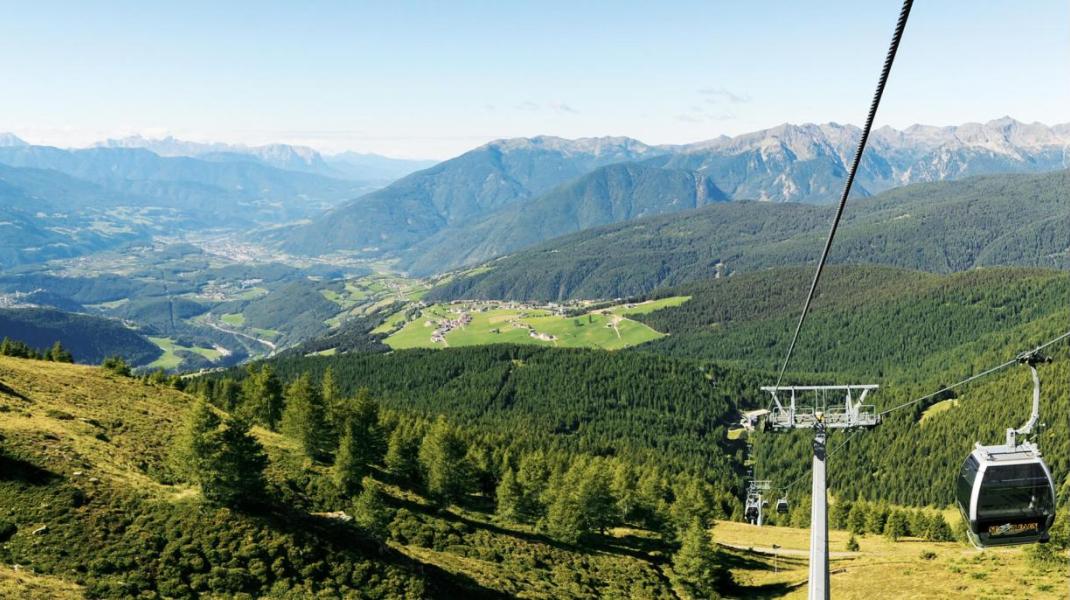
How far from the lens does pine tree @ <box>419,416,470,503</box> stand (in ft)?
264

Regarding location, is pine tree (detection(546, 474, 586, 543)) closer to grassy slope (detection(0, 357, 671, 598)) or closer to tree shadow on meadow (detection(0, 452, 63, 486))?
grassy slope (detection(0, 357, 671, 598))

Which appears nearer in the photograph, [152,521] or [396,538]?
[152,521]

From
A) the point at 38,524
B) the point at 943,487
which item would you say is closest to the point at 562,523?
the point at 38,524

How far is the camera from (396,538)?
66312mm

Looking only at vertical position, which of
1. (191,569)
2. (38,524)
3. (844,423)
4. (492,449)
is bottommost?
(492,449)

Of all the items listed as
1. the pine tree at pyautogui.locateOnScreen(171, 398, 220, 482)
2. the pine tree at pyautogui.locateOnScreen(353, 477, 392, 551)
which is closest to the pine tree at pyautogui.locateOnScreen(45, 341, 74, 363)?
the pine tree at pyautogui.locateOnScreen(171, 398, 220, 482)

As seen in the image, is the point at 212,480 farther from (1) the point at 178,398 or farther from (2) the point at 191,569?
(1) the point at 178,398

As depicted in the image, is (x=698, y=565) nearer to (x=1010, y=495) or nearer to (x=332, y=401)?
(x=1010, y=495)

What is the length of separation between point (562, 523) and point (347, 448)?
28.1m

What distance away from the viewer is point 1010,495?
22109 mm

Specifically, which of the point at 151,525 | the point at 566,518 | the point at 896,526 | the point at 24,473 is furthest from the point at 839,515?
the point at 24,473

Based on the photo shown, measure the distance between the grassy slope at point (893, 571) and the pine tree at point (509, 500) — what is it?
1123 inches

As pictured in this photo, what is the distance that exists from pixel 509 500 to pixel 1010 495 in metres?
67.0

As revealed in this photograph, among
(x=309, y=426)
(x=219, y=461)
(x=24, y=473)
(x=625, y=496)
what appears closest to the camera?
(x=24, y=473)
